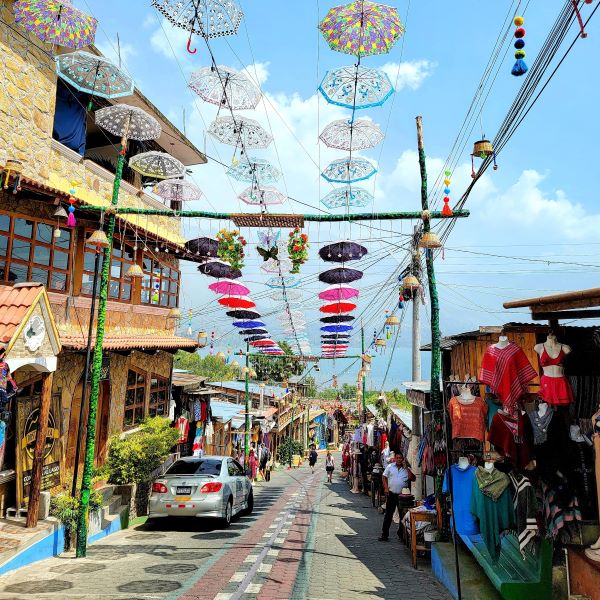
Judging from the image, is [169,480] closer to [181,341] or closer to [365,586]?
[365,586]

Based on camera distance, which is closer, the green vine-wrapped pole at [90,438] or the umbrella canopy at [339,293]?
the green vine-wrapped pole at [90,438]

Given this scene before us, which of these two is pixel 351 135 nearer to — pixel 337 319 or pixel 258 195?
pixel 258 195

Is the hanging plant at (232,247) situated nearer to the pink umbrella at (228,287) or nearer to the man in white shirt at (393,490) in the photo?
the man in white shirt at (393,490)

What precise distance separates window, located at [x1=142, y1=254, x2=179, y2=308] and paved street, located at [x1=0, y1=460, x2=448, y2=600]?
861 centimetres

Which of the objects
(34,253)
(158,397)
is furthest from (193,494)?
(158,397)

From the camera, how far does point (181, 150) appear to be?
2292 cm

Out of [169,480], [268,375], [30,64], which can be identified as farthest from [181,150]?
[268,375]

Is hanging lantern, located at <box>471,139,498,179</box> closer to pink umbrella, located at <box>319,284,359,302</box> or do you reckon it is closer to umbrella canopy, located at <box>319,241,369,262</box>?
umbrella canopy, located at <box>319,241,369,262</box>

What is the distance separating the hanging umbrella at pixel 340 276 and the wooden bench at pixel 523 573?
Answer: 12874mm

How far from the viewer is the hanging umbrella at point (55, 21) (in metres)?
12.3

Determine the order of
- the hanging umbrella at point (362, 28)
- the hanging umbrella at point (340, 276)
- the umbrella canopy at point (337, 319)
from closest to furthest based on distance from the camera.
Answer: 1. the hanging umbrella at point (362, 28)
2. the hanging umbrella at point (340, 276)
3. the umbrella canopy at point (337, 319)

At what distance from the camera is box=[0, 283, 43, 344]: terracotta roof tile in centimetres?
898

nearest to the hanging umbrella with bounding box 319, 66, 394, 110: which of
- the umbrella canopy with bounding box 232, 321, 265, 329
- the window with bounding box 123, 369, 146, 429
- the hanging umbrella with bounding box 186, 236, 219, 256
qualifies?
the hanging umbrella with bounding box 186, 236, 219, 256

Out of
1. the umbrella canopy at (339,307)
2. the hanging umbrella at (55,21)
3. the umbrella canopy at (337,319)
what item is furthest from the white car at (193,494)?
the umbrella canopy at (337,319)
